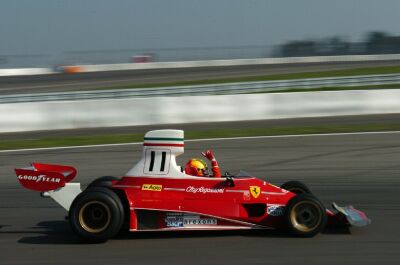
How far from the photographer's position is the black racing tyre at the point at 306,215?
20.6 feet

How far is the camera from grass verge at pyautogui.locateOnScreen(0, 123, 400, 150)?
49.7 ft

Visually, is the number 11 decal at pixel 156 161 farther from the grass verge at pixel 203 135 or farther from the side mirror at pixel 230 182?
the grass verge at pixel 203 135

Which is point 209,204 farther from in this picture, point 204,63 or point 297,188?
point 204,63

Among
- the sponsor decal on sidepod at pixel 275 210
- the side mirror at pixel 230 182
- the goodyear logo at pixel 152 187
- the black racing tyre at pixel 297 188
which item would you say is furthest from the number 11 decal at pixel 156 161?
the black racing tyre at pixel 297 188

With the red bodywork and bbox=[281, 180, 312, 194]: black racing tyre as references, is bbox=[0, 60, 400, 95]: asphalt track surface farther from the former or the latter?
the red bodywork

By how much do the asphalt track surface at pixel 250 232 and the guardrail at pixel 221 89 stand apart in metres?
10.0

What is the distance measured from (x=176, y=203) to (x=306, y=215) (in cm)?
131

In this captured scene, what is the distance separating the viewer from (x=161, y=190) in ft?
21.3

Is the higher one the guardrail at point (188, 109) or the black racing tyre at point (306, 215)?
the guardrail at point (188, 109)

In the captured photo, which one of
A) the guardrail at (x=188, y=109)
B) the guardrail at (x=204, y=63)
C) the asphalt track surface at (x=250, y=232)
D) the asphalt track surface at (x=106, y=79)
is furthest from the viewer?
the guardrail at (x=204, y=63)

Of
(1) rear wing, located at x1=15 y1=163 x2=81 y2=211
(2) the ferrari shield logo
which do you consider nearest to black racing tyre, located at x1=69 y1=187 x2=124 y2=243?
(1) rear wing, located at x1=15 y1=163 x2=81 y2=211

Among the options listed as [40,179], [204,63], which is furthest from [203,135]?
[204,63]

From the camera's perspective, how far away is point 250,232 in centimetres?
665

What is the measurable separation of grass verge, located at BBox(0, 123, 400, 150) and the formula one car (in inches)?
334
